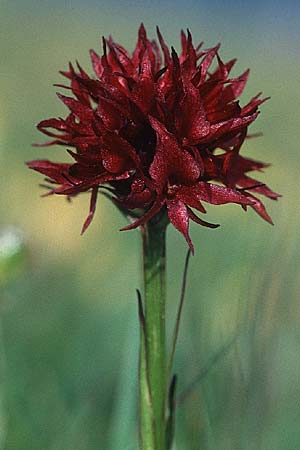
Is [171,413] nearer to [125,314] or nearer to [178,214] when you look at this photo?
[178,214]

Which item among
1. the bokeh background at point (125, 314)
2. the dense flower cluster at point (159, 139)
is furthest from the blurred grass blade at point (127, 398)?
the dense flower cluster at point (159, 139)

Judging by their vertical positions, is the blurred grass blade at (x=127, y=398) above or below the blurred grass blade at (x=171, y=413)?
below

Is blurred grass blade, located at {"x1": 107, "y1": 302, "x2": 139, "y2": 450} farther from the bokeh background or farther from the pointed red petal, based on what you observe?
the pointed red petal

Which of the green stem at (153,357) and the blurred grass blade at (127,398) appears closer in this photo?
the green stem at (153,357)

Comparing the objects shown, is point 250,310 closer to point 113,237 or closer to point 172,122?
point 172,122

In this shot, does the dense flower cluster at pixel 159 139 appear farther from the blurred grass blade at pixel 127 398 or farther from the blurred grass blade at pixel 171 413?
the blurred grass blade at pixel 127 398

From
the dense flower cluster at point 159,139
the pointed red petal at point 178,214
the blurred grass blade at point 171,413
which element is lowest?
the blurred grass blade at point 171,413

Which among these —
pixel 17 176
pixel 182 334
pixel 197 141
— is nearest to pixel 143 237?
pixel 197 141
